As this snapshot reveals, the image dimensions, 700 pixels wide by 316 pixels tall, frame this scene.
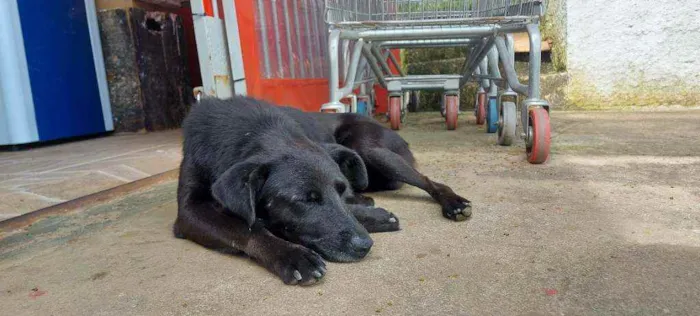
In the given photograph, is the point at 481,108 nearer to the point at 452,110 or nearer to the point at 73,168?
the point at 452,110

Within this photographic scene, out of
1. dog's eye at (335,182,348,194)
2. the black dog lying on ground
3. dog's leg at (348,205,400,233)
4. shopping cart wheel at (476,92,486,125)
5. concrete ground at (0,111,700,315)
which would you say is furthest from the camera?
shopping cart wheel at (476,92,486,125)

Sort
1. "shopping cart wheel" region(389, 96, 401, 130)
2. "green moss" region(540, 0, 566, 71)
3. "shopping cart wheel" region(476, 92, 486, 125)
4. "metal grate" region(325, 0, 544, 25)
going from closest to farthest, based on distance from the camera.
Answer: "metal grate" region(325, 0, 544, 25) < "shopping cart wheel" region(389, 96, 401, 130) < "shopping cart wheel" region(476, 92, 486, 125) < "green moss" region(540, 0, 566, 71)

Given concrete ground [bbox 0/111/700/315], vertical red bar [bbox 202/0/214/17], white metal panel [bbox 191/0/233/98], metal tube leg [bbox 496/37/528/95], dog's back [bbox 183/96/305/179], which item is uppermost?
A: vertical red bar [bbox 202/0/214/17]

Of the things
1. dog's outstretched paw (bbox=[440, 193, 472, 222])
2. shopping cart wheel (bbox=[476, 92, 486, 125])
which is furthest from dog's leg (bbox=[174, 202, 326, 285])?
shopping cart wheel (bbox=[476, 92, 486, 125])

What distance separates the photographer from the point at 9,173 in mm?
2979

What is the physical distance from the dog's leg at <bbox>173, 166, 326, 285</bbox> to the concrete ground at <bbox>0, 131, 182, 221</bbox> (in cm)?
101

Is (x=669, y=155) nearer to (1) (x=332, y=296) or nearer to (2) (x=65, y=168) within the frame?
(1) (x=332, y=296)

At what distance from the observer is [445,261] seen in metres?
1.42

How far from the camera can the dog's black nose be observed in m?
1.42

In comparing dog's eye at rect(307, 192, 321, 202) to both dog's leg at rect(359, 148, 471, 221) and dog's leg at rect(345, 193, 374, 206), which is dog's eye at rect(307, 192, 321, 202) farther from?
dog's leg at rect(359, 148, 471, 221)

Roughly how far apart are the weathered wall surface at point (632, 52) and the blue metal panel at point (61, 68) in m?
5.42

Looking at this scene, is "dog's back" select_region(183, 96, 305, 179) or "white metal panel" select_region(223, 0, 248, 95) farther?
"white metal panel" select_region(223, 0, 248, 95)

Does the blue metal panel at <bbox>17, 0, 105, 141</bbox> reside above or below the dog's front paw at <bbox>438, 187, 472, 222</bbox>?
above

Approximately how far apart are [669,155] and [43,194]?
3.62 metres
